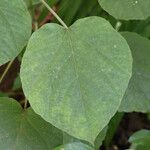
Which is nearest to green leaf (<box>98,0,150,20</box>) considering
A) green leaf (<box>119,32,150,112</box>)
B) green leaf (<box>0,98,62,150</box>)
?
green leaf (<box>119,32,150,112</box>)

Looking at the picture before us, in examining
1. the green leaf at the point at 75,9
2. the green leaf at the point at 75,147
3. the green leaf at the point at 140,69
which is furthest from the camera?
the green leaf at the point at 75,9

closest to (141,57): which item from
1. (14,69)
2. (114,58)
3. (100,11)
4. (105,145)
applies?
(114,58)

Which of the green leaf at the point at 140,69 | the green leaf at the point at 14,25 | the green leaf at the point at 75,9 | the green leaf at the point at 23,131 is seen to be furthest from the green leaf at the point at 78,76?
the green leaf at the point at 75,9

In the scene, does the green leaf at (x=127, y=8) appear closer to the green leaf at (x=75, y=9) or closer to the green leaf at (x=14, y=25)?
the green leaf at (x=14, y=25)

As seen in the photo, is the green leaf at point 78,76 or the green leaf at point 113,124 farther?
the green leaf at point 113,124

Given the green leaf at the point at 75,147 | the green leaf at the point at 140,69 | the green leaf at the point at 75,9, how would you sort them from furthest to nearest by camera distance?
the green leaf at the point at 75,9 → the green leaf at the point at 140,69 → the green leaf at the point at 75,147

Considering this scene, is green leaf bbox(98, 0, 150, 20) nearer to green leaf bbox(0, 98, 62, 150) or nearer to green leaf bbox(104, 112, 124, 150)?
green leaf bbox(0, 98, 62, 150)

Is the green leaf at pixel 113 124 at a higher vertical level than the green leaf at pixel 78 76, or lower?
lower
